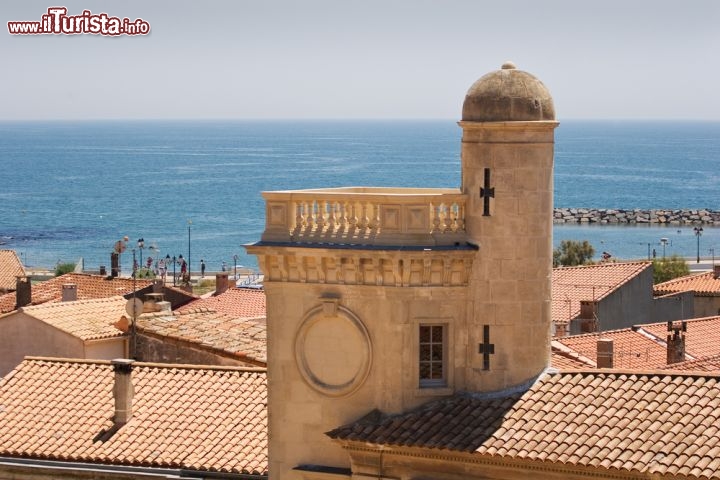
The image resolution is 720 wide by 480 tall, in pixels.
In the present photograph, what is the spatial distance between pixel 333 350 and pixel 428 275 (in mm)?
1698

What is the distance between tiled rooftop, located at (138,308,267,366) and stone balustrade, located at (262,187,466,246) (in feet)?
28.6

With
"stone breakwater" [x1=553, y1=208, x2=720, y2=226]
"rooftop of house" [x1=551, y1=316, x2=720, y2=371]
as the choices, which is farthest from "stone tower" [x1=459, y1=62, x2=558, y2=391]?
"stone breakwater" [x1=553, y1=208, x2=720, y2=226]

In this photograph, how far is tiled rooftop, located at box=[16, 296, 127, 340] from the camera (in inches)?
1335

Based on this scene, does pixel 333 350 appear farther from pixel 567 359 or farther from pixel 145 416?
pixel 567 359

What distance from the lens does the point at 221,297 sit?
54219 mm

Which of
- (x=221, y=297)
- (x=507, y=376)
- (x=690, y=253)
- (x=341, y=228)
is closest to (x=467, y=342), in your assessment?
(x=507, y=376)

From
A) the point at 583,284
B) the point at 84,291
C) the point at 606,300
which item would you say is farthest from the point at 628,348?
the point at 84,291

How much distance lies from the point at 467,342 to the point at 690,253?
135599 millimetres

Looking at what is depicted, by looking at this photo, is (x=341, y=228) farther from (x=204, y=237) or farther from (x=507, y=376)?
(x=204, y=237)

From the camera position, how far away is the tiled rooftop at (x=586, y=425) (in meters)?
19.1

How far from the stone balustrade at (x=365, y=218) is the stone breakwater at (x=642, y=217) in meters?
173

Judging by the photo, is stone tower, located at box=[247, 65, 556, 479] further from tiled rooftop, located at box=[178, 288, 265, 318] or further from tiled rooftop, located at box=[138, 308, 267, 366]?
tiled rooftop, located at box=[178, 288, 265, 318]

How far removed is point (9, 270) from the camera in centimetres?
7606

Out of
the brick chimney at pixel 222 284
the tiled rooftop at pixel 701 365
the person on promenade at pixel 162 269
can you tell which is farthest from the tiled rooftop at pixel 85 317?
the person on promenade at pixel 162 269
